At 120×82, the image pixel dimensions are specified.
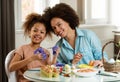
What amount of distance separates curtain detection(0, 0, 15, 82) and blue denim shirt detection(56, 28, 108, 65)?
3.24 feet

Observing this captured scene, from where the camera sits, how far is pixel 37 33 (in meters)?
2.49

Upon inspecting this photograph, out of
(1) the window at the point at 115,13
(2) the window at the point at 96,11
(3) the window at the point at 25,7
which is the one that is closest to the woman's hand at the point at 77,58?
(3) the window at the point at 25,7

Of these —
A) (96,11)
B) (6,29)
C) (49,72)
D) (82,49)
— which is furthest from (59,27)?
(96,11)

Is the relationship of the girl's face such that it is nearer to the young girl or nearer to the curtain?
the young girl

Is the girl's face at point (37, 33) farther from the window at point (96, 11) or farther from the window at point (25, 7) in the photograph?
the window at point (96, 11)

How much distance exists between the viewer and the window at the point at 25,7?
376 centimetres

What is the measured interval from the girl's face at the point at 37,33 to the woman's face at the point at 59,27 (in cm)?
11

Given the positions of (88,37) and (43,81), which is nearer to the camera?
(43,81)

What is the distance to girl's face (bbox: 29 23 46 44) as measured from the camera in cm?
249

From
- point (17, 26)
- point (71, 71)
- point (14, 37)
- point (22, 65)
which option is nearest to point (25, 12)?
point (17, 26)

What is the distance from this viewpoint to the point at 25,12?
3.94 meters

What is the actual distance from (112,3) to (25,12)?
1.40m

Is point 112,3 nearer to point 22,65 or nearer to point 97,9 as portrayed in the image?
point 97,9

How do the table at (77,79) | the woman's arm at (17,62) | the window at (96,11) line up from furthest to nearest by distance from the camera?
the window at (96,11)
the woman's arm at (17,62)
the table at (77,79)
